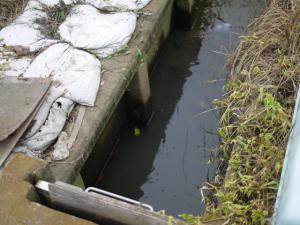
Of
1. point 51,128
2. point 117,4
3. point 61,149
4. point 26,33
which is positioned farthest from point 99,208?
point 117,4

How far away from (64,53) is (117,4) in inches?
35.9

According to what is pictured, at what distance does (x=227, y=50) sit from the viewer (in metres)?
5.16

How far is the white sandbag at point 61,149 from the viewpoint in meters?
3.27

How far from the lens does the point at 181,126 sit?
4566 mm

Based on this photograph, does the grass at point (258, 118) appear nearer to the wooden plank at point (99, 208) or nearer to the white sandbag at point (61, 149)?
the wooden plank at point (99, 208)

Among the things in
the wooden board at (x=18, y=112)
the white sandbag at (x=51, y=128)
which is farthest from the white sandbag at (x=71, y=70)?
the wooden board at (x=18, y=112)

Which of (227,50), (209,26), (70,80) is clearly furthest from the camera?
(209,26)

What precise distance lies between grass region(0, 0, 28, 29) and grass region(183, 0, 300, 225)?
2.43 metres

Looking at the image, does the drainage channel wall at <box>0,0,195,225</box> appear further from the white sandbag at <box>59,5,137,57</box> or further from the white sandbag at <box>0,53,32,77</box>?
the white sandbag at <box>0,53,32,77</box>

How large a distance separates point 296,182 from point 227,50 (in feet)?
11.2

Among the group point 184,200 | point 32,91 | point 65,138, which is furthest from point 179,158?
point 32,91

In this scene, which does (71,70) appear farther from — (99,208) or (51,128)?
(99,208)

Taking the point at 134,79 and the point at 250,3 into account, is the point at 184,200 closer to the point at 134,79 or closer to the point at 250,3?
the point at 134,79

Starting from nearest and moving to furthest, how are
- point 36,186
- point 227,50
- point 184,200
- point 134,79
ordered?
point 36,186
point 184,200
point 134,79
point 227,50
